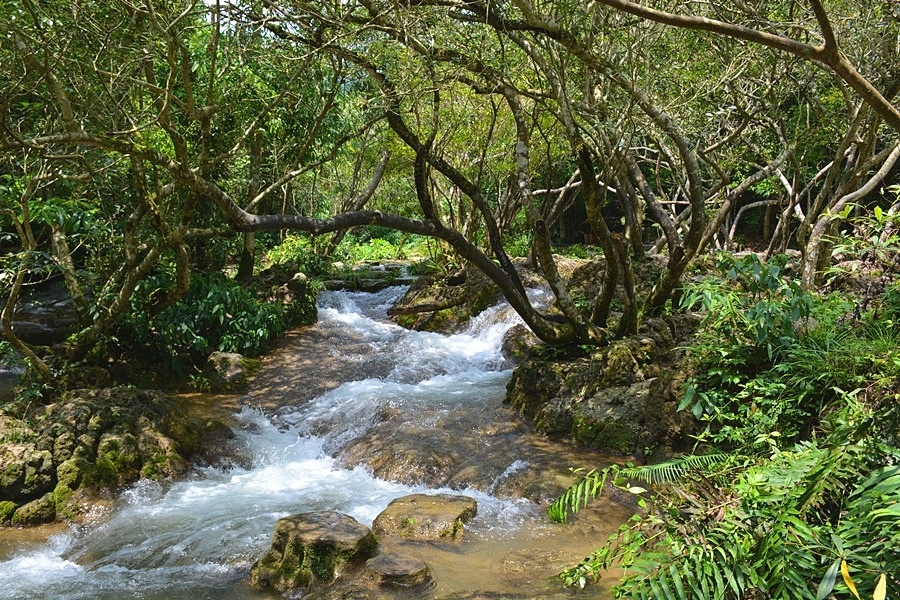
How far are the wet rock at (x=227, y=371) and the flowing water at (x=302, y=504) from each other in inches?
10.0

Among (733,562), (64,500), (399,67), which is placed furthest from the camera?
(399,67)

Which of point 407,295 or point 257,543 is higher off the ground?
point 407,295

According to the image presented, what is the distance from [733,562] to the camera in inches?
116

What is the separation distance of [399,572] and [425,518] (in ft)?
3.08

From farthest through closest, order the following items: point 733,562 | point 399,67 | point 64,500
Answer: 1. point 399,67
2. point 64,500
3. point 733,562

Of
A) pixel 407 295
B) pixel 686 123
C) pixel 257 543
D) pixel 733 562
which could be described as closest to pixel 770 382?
pixel 733 562

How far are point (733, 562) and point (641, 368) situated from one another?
4.79 m

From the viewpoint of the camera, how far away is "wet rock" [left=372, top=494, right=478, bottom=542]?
5.24m

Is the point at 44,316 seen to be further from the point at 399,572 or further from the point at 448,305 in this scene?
the point at 399,572

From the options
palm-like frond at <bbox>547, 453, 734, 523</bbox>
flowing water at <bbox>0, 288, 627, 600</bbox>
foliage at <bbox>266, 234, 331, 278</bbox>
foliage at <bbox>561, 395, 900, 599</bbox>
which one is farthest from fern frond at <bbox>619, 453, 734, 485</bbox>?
foliage at <bbox>266, 234, 331, 278</bbox>

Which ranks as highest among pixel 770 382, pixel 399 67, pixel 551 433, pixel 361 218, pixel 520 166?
pixel 399 67

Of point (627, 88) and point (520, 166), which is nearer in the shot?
point (627, 88)

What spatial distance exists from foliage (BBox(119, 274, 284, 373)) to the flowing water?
677mm

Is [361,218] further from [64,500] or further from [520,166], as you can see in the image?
[64,500]
